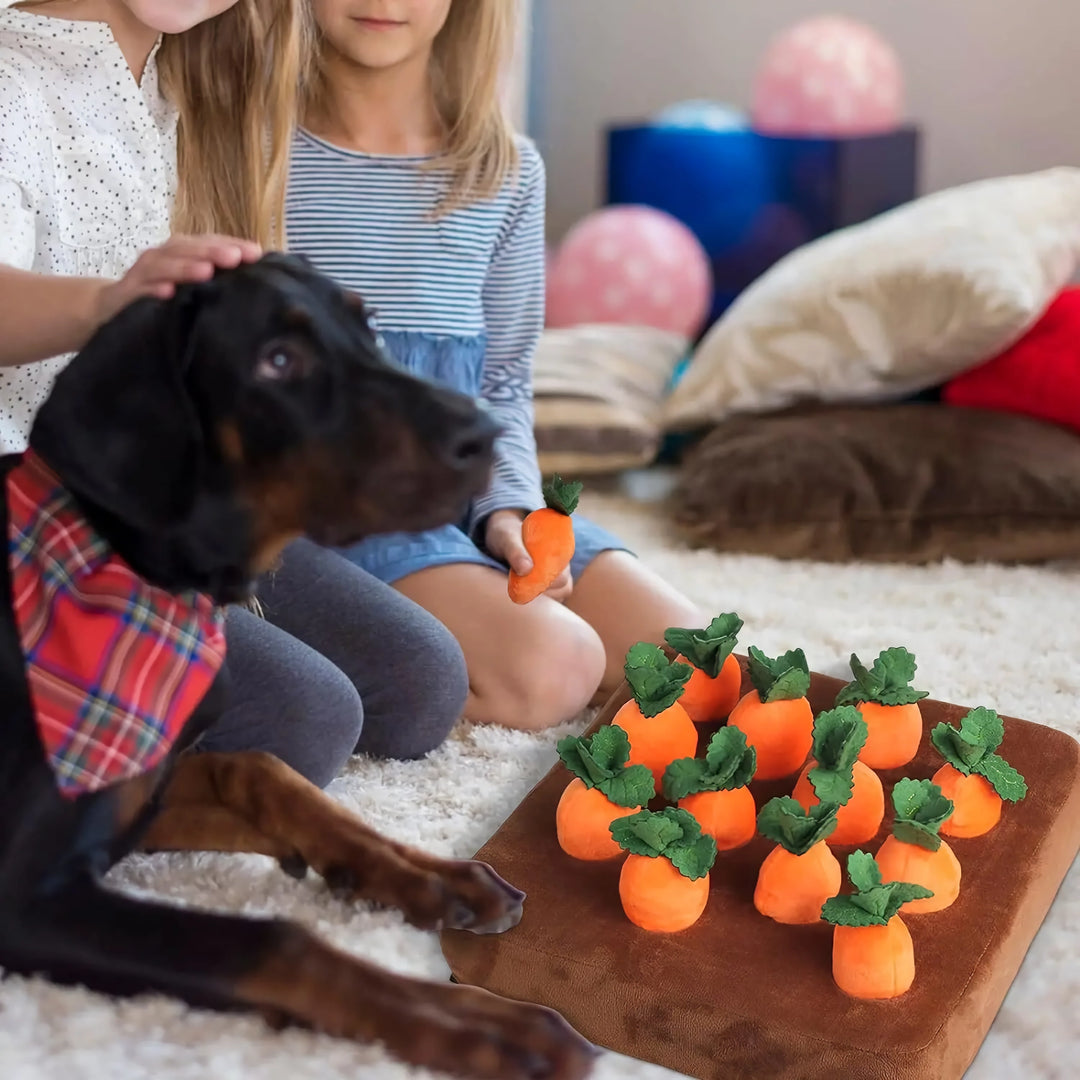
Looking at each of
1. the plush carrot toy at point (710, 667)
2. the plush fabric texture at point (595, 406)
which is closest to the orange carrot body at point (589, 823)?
the plush carrot toy at point (710, 667)

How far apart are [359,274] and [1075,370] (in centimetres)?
120

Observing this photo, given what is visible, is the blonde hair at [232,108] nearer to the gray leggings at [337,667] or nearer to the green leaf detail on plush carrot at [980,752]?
the gray leggings at [337,667]

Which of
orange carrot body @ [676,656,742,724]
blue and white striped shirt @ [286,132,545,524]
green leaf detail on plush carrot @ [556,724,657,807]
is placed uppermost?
blue and white striped shirt @ [286,132,545,524]

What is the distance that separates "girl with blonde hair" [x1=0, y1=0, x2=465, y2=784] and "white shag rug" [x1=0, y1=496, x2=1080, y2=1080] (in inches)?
4.1

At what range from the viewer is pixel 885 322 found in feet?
7.66

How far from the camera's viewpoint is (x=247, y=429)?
1.03 metres

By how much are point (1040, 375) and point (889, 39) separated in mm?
1658

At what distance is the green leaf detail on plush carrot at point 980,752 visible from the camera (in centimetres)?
128

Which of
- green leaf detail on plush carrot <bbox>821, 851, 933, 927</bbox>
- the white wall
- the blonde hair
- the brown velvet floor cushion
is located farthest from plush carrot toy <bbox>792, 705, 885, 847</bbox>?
the white wall

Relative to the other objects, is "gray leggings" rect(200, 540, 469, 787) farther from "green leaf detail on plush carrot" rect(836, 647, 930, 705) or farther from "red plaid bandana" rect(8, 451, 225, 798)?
"green leaf detail on plush carrot" rect(836, 647, 930, 705)

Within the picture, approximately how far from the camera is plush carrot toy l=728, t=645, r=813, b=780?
135 centimetres

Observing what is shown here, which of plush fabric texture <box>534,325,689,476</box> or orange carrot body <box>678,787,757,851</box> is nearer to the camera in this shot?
orange carrot body <box>678,787,757,851</box>

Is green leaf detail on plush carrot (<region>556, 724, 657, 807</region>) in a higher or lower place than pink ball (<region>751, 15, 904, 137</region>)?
lower

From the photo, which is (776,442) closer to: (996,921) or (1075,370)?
(1075,370)
